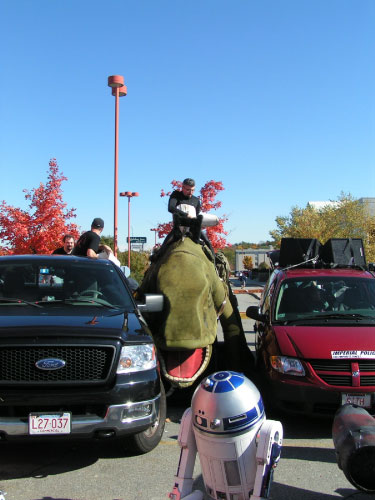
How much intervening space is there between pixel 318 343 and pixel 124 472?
2.34 metres

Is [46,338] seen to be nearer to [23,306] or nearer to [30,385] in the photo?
[30,385]

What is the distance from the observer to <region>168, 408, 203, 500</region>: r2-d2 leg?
3133 millimetres

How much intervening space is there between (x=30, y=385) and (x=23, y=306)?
1.10 metres

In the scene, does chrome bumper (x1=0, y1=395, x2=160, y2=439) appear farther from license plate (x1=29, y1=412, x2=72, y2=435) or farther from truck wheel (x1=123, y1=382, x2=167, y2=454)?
truck wheel (x1=123, y1=382, x2=167, y2=454)

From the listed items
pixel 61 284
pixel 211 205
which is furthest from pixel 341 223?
pixel 61 284

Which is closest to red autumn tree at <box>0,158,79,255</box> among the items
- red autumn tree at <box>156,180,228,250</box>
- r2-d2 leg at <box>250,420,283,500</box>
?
red autumn tree at <box>156,180,228,250</box>

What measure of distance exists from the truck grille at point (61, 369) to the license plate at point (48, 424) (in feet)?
0.87

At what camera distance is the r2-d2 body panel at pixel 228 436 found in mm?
2980

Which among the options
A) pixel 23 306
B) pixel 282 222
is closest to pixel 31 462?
pixel 23 306

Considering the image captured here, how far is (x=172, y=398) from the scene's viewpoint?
6496mm

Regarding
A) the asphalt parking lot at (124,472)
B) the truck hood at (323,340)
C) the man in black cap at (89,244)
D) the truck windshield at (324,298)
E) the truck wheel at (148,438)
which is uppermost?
the man in black cap at (89,244)

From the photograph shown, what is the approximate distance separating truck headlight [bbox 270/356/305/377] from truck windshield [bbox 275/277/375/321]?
85 cm

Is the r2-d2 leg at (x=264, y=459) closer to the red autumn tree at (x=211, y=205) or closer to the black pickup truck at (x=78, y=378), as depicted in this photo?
the black pickup truck at (x=78, y=378)

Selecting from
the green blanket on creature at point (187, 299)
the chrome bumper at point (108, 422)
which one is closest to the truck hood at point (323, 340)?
the green blanket on creature at point (187, 299)
